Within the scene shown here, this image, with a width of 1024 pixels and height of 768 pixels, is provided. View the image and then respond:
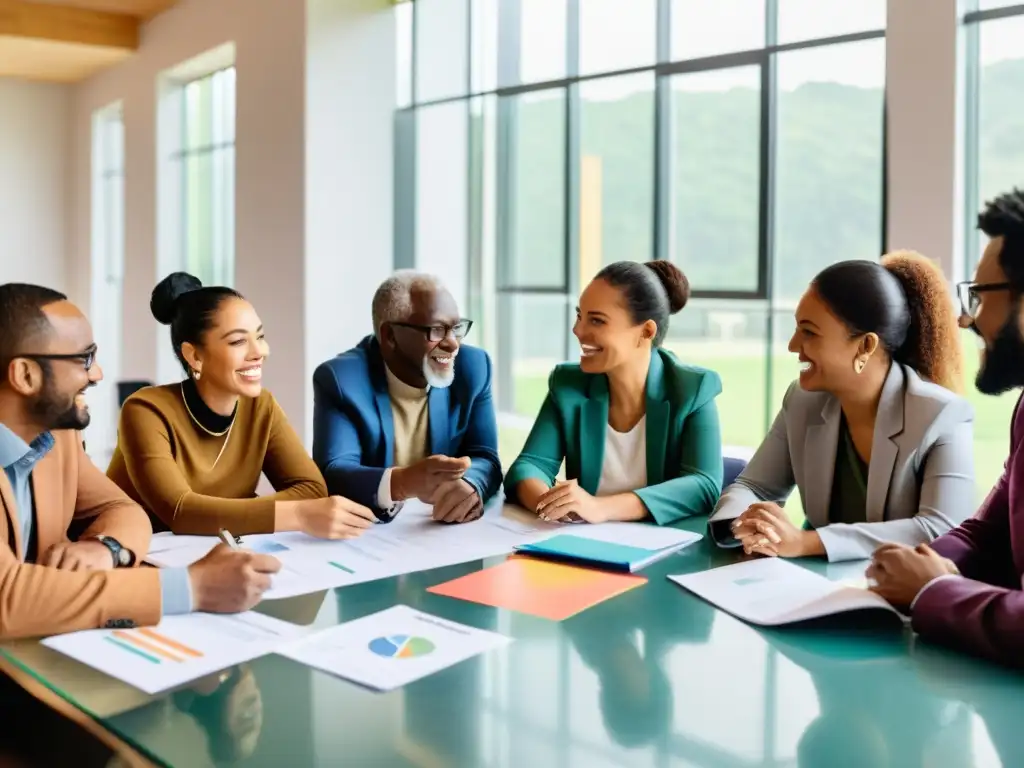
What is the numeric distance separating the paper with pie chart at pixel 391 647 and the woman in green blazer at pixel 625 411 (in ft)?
3.24

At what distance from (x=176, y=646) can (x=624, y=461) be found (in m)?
1.47

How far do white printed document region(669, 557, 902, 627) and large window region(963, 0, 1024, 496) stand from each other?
2.44 meters

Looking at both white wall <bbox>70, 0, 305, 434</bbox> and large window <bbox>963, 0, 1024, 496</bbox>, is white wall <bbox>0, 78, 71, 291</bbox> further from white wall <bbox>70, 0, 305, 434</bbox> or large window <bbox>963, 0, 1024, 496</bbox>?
large window <bbox>963, 0, 1024, 496</bbox>

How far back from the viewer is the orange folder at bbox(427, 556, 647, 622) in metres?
1.85

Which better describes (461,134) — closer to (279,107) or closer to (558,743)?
(279,107)

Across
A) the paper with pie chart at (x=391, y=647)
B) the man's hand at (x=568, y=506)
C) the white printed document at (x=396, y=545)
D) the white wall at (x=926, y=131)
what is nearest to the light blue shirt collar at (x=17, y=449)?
the white printed document at (x=396, y=545)

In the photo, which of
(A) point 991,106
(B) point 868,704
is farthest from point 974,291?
(A) point 991,106

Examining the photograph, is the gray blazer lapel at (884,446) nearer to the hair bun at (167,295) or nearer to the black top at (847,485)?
the black top at (847,485)

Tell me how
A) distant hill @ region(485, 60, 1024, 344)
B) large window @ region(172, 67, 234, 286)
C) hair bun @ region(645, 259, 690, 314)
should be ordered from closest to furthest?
hair bun @ region(645, 259, 690, 314) < distant hill @ region(485, 60, 1024, 344) < large window @ region(172, 67, 234, 286)

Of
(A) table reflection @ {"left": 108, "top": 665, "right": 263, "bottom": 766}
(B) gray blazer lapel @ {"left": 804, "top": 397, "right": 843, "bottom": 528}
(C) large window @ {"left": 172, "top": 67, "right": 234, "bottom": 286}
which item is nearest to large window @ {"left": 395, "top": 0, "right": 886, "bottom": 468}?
(B) gray blazer lapel @ {"left": 804, "top": 397, "right": 843, "bottom": 528}

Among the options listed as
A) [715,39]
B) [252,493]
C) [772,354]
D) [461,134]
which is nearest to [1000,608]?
[252,493]

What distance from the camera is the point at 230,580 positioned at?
178 cm

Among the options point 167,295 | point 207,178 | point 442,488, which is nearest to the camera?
point 442,488

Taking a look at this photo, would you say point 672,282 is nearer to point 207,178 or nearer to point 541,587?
point 541,587
